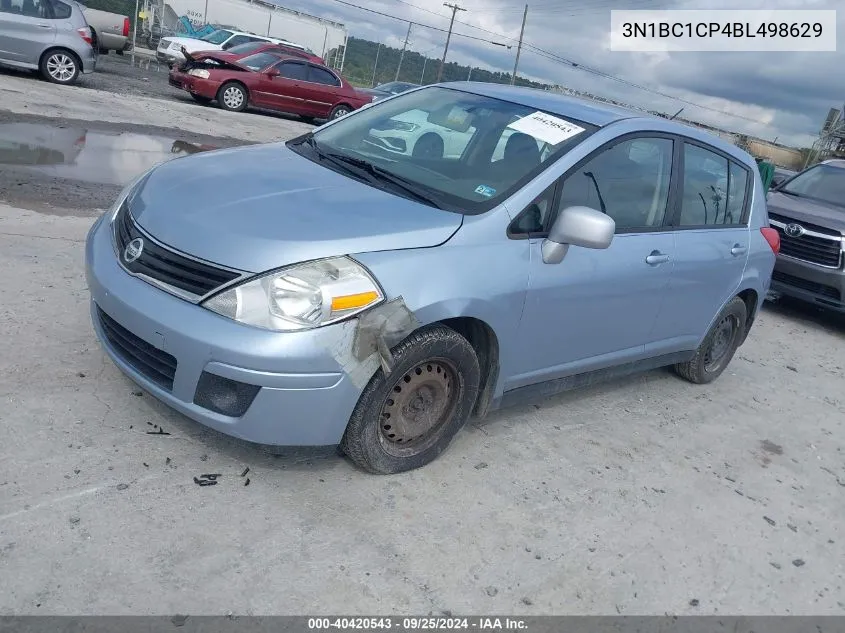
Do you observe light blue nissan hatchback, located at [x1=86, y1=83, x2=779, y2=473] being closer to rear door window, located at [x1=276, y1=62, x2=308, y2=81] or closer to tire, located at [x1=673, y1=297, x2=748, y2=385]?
tire, located at [x1=673, y1=297, x2=748, y2=385]

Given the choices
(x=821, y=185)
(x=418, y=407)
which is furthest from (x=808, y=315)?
(x=418, y=407)

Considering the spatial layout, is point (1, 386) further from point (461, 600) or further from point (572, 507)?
point (572, 507)

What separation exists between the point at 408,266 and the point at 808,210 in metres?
7.20

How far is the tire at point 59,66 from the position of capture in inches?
561

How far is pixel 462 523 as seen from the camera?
3285 millimetres

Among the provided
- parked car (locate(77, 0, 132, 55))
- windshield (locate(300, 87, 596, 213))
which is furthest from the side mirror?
parked car (locate(77, 0, 132, 55))

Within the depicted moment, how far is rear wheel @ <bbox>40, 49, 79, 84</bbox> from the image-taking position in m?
14.3

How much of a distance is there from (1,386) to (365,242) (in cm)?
185

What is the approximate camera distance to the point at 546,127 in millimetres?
4043

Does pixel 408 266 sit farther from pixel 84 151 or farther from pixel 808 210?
pixel 84 151

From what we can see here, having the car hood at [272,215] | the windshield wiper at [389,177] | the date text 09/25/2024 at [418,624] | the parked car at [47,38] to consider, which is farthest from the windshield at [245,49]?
the date text 09/25/2024 at [418,624]

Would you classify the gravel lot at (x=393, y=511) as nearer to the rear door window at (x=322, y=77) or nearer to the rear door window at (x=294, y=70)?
the rear door window at (x=294, y=70)

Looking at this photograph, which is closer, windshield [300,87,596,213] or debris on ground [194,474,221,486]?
debris on ground [194,474,221,486]

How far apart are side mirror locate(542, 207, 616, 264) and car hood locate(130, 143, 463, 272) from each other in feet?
1.70
